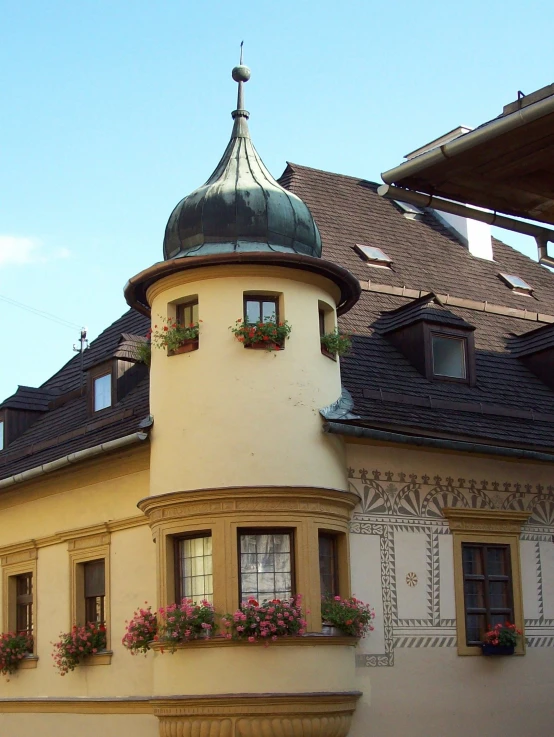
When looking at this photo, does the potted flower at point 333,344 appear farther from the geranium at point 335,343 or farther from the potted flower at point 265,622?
the potted flower at point 265,622

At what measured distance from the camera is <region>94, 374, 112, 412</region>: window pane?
75.6 feet

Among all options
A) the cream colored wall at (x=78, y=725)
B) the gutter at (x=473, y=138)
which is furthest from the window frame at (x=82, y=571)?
the gutter at (x=473, y=138)

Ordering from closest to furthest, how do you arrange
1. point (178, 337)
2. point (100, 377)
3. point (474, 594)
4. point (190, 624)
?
point (190, 624), point (178, 337), point (474, 594), point (100, 377)

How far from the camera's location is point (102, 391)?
23.3 m

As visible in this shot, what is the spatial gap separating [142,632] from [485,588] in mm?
5568

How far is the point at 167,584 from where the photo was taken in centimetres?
1917

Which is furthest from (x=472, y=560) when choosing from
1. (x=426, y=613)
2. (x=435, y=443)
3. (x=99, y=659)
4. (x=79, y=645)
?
(x=79, y=645)

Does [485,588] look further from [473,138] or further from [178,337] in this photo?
[473,138]

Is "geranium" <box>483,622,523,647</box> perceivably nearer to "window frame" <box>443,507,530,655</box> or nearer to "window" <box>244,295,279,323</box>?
"window frame" <box>443,507,530,655</box>

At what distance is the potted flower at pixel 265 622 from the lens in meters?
17.9

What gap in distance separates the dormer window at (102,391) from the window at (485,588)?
257 inches

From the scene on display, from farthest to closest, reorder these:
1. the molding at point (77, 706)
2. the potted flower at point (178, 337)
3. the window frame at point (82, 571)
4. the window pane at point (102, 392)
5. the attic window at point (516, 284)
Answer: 1. the attic window at point (516, 284)
2. the window pane at point (102, 392)
3. the window frame at point (82, 571)
4. the molding at point (77, 706)
5. the potted flower at point (178, 337)

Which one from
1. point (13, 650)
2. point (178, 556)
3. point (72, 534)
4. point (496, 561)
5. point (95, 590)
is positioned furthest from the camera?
point (13, 650)

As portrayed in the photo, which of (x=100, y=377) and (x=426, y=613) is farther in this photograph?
(x=100, y=377)
